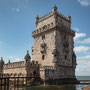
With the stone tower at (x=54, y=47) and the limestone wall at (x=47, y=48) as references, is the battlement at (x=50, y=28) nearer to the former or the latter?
the stone tower at (x=54, y=47)

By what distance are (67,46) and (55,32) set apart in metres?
6.53

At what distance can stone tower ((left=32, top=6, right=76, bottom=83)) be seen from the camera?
35531mm

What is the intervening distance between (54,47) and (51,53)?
6.24 feet

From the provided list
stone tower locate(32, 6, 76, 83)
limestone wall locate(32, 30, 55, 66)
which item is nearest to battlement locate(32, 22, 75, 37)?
stone tower locate(32, 6, 76, 83)

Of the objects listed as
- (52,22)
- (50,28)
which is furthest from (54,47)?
(52,22)

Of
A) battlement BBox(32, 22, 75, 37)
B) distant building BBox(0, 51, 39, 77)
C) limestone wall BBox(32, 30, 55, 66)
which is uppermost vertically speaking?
battlement BBox(32, 22, 75, 37)

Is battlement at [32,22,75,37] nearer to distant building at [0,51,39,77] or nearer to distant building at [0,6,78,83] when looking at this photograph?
distant building at [0,6,78,83]

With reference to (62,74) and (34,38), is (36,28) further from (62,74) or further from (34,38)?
(62,74)

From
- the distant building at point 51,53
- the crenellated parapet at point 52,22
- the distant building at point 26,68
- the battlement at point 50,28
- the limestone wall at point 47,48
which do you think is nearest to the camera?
the distant building at point 26,68

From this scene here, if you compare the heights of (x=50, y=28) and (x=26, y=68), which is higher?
(x=50, y=28)

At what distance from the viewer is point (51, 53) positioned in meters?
37.0

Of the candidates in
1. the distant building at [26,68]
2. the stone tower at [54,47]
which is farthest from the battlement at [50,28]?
the distant building at [26,68]

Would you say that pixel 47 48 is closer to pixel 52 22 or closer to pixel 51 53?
pixel 51 53

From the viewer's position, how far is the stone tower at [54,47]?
3553cm
